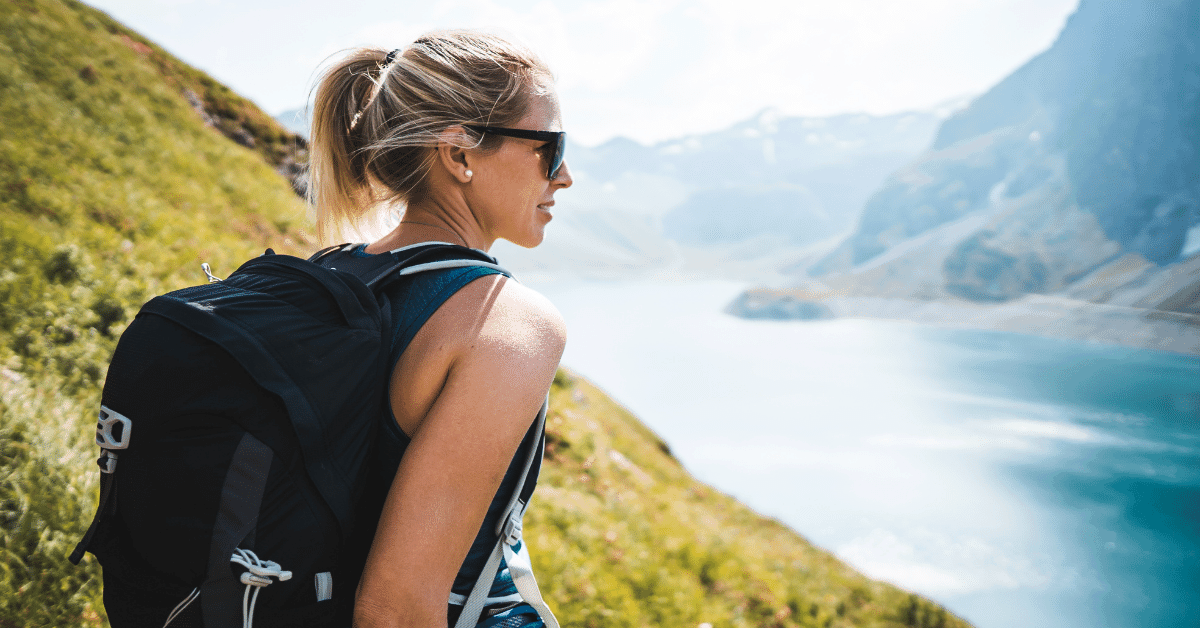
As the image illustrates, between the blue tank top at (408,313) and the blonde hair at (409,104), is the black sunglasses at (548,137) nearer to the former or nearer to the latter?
the blonde hair at (409,104)

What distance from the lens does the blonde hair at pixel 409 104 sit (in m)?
1.53

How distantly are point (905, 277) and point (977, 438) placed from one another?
80176 mm

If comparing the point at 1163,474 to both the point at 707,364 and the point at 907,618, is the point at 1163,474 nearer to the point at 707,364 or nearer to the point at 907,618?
the point at 907,618

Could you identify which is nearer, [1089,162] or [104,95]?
[104,95]

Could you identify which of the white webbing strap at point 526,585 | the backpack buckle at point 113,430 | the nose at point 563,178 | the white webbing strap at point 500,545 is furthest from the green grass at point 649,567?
the backpack buckle at point 113,430

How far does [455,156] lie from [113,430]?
1.03 m

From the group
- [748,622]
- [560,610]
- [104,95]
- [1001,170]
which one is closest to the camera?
[560,610]

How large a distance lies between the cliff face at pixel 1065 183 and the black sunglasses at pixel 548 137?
100923 millimetres

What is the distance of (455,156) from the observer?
1598 millimetres

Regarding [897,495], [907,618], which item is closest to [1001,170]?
[897,495]

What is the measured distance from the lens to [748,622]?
6414 millimetres

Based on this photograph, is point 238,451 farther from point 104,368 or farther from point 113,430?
point 104,368

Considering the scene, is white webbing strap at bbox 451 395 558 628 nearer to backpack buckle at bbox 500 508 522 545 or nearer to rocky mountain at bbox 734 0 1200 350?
backpack buckle at bbox 500 508 522 545

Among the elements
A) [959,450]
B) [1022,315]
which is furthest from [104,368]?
Answer: [1022,315]
